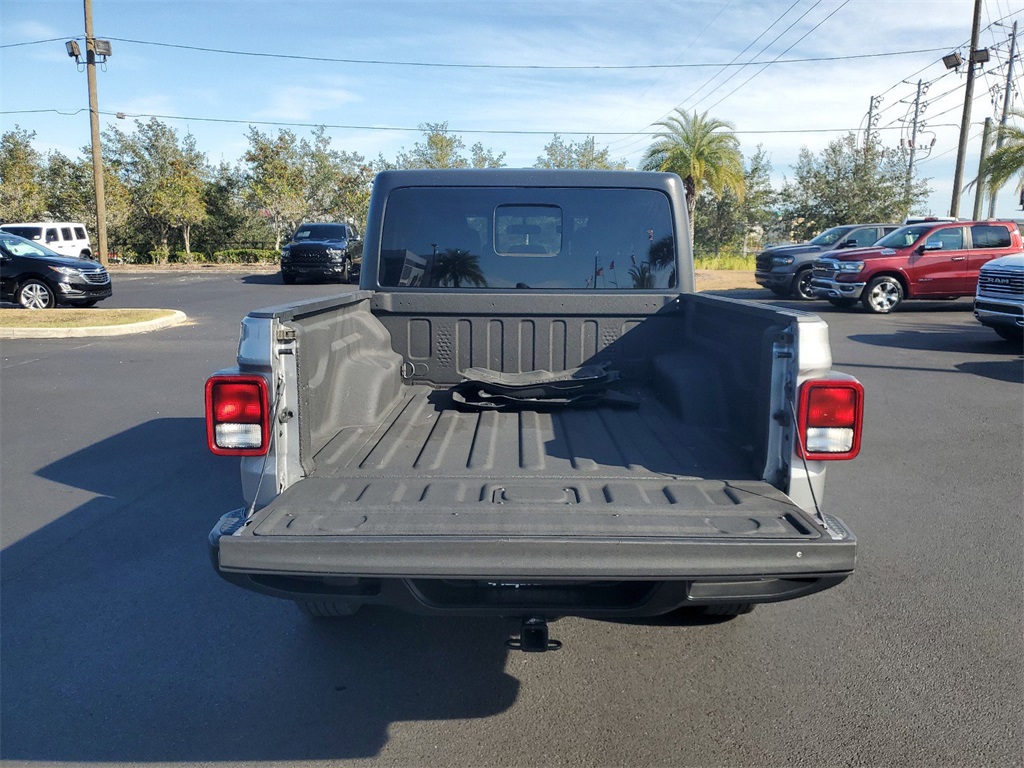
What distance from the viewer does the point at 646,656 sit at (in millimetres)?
3551

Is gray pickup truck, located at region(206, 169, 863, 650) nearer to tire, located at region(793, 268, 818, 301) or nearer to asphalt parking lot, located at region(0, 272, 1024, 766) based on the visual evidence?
asphalt parking lot, located at region(0, 272, 1024, 766)

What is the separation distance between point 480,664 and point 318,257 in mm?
21946

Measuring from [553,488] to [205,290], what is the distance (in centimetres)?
2241

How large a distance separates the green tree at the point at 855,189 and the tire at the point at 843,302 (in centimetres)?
1659

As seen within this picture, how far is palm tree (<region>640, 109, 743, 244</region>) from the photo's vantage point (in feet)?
96.6

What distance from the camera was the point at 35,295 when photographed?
16.3m

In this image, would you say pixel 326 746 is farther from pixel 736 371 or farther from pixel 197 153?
pixel 197 153

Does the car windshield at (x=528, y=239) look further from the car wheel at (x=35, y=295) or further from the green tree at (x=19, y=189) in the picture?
the green tree at (x=19, y=189)

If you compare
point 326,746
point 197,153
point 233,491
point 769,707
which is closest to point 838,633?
point 769,707

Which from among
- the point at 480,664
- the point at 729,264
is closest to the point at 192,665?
the point at 480,664

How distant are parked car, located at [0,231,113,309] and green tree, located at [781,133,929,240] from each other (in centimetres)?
2750

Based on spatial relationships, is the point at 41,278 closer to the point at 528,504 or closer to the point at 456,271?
the point at 456,271

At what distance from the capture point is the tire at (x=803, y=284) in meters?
19.0

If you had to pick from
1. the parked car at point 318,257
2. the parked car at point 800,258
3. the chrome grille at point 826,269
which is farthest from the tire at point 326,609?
the parked car at point 318,257
